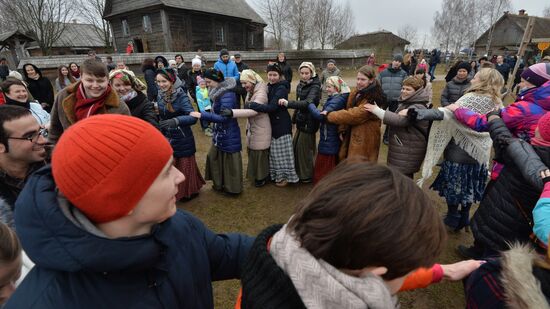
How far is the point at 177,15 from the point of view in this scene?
23734 mm

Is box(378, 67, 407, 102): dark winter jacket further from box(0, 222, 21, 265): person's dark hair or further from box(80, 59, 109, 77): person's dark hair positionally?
box(0, 222, 21, 265): person's dark hair

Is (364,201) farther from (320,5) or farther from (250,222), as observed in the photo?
(320,5)

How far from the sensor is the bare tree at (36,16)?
23.0m

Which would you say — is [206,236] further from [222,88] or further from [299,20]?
Answer: [299,20]

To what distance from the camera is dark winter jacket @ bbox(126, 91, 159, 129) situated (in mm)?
3225

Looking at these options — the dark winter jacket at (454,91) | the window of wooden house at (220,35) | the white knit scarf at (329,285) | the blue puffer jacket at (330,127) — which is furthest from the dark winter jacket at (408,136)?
the window of wooden house at (220,35)

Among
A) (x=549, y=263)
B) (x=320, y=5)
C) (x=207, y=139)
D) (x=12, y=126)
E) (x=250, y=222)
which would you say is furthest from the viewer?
(x=320, y=5)

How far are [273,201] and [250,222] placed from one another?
0.62 m

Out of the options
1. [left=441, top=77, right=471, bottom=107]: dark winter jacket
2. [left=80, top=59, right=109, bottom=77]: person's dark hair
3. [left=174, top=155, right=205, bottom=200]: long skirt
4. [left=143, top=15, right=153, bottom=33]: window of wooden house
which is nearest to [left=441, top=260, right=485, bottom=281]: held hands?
[left=80, top=59, right=109, bottom=77]: person's dark hair

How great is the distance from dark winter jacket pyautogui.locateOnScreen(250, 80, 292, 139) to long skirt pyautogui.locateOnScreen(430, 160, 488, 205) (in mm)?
2146

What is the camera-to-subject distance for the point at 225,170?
4375 millimetres

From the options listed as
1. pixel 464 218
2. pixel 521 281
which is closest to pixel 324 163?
pixel 464 218

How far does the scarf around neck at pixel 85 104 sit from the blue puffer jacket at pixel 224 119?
1.23 metres

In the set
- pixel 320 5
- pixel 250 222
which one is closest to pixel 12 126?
pixel 250 222
